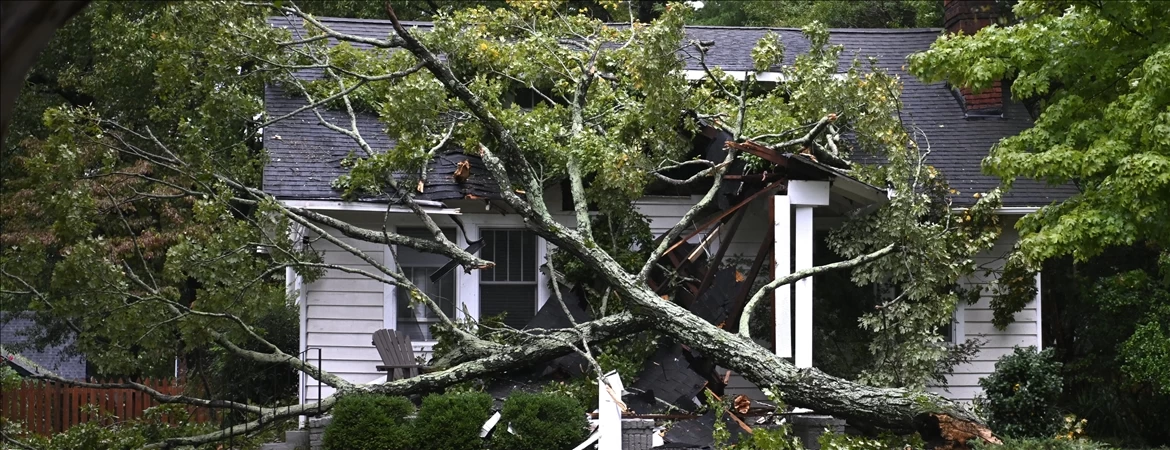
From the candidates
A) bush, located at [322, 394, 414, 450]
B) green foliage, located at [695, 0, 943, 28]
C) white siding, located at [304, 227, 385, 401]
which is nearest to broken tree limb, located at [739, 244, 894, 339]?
bush, located at [322, 394, 414, 450]

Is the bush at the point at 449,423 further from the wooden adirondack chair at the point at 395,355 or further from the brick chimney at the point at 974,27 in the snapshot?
the brick chimney at the point at 974,27

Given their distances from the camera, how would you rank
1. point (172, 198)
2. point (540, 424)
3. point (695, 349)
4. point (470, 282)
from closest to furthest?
point (540, 424) → point (695, 349) → point (172, 198) → point (470, 282)

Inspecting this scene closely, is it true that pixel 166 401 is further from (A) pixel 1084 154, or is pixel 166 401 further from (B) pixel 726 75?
(A) pixel 1084 154

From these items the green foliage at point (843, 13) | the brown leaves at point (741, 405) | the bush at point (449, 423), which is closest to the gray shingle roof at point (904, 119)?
the bush at point (449, 423)

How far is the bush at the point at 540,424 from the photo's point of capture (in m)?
9.72

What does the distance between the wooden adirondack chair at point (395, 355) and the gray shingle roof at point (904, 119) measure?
1.72 metres

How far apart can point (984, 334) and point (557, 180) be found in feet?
18.2

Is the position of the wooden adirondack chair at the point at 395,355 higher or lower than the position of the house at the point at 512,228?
lower

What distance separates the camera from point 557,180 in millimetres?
12898

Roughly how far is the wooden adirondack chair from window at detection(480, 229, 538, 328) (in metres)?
1.67

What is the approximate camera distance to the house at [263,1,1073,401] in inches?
472

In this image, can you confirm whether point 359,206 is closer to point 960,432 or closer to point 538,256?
point 538,256

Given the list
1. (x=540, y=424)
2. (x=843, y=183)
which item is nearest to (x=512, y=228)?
(x=843, y=183)

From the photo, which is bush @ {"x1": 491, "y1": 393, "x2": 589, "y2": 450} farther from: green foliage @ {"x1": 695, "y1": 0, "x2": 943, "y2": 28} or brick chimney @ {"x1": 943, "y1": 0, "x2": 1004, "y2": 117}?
green foliage @ {"x1": 695, "y1": 0, "x2": 943, "y2": 28}
